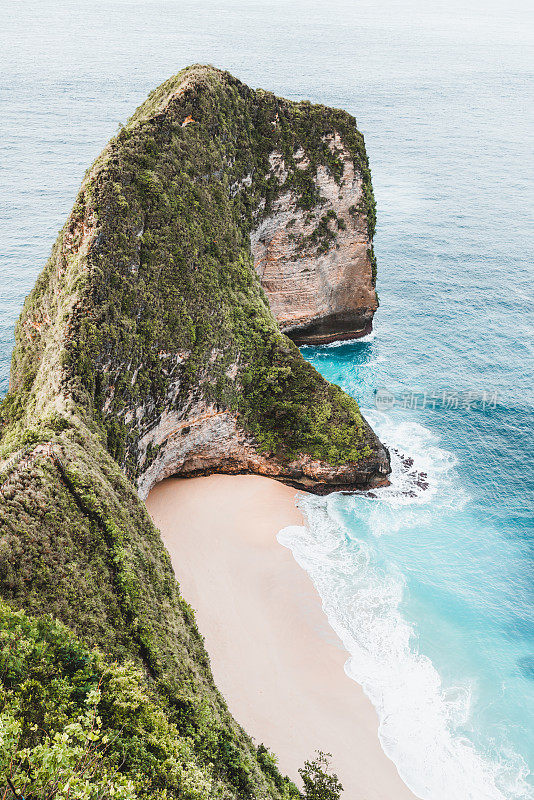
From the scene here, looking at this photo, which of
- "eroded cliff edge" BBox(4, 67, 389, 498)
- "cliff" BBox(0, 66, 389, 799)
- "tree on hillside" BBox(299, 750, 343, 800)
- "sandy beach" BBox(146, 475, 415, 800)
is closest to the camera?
"cliff" BBox(0, 66, 389, 799)

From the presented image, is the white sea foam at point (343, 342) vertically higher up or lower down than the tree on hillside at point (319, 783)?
higher up

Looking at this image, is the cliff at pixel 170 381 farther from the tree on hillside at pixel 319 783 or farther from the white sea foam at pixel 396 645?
the white sea foam at pixel 396 645

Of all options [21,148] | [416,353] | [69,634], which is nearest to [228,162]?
[416,353]

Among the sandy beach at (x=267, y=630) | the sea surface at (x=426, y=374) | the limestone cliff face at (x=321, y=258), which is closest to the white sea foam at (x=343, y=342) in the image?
the limestone cliff face at (x=321, y=258)

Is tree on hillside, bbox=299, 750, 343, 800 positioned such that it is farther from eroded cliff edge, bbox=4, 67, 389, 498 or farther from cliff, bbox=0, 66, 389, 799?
eroded cliff edge, bbox=4, 67, 389, 498
